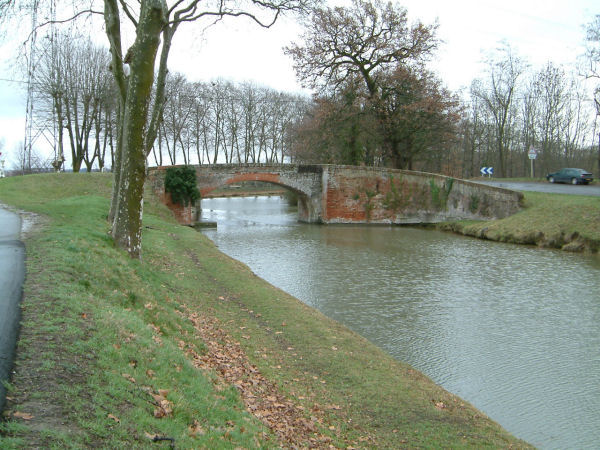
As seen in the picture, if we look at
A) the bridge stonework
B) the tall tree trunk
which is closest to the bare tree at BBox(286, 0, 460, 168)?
the bridge stonework

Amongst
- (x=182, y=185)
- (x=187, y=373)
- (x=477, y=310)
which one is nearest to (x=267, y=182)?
(x=182, y=185)

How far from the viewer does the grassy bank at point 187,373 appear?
138 inches

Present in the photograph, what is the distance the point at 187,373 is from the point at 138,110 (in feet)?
16.8

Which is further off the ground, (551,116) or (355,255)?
(551,116)

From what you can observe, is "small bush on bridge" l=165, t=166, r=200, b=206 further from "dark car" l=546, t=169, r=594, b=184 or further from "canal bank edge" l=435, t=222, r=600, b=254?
"dark car" l=546, t=169, r=594, b=184

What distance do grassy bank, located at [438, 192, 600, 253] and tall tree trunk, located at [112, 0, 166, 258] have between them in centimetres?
1756

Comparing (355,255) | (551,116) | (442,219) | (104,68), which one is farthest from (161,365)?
(551,116)

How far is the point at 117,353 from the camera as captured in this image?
4.48 metres

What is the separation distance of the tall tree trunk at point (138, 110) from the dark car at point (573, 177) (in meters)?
29.4

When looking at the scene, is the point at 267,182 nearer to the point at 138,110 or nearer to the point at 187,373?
the point at 138,110

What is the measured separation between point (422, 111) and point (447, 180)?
4.19 meters

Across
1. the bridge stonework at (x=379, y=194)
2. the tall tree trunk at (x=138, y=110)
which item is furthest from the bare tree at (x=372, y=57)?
the tall tree trunk at (x=138, y=110)

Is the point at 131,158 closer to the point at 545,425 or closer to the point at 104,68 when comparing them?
the point at 545,425

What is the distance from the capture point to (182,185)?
2559cm
